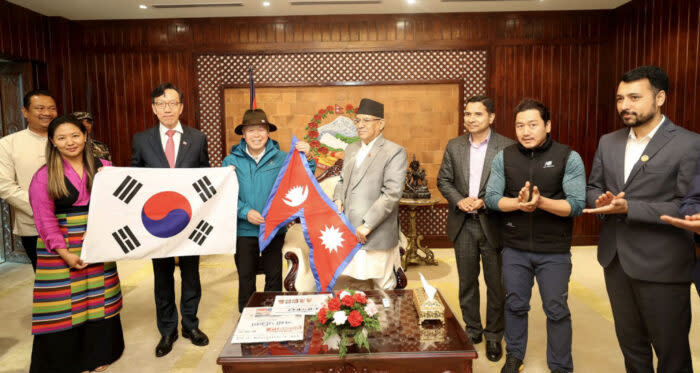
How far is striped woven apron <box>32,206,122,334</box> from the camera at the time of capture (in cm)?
250

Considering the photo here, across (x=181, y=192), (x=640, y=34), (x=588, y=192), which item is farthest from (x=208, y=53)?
(x=640, y=34)

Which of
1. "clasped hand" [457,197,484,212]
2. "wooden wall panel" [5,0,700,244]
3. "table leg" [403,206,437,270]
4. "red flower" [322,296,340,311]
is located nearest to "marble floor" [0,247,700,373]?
"table leg" [403,206,437,270]

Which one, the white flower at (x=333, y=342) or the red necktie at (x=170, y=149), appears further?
the red necktie at (x=170, y=149)

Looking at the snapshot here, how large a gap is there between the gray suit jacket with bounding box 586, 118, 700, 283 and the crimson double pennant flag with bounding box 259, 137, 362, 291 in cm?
152

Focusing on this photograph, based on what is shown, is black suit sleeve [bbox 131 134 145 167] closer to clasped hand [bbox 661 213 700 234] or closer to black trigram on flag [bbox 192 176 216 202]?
black trigram on flag [bbox 192 176 216 202]

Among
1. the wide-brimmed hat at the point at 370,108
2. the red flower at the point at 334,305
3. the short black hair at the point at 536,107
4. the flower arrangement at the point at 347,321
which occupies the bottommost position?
the flower arrangement at the point at 347,321

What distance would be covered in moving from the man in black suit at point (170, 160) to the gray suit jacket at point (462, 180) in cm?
172

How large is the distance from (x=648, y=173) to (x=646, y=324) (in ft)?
2.42

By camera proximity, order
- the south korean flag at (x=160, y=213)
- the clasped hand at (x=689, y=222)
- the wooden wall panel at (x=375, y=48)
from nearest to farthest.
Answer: the clasped hand at (x=689, y=222), the south korean flag at (x=160, y=213), the wooden wall panel at (x=375, y=48)

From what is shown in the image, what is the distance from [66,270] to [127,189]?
57cm

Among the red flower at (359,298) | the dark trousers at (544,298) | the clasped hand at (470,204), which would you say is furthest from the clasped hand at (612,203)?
the red flower at (359,298)

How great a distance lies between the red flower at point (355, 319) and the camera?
1871 millimetres

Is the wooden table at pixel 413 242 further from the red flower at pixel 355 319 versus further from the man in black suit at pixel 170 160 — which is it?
the red flower at pixel 355 319

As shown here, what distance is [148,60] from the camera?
5.75 meters
